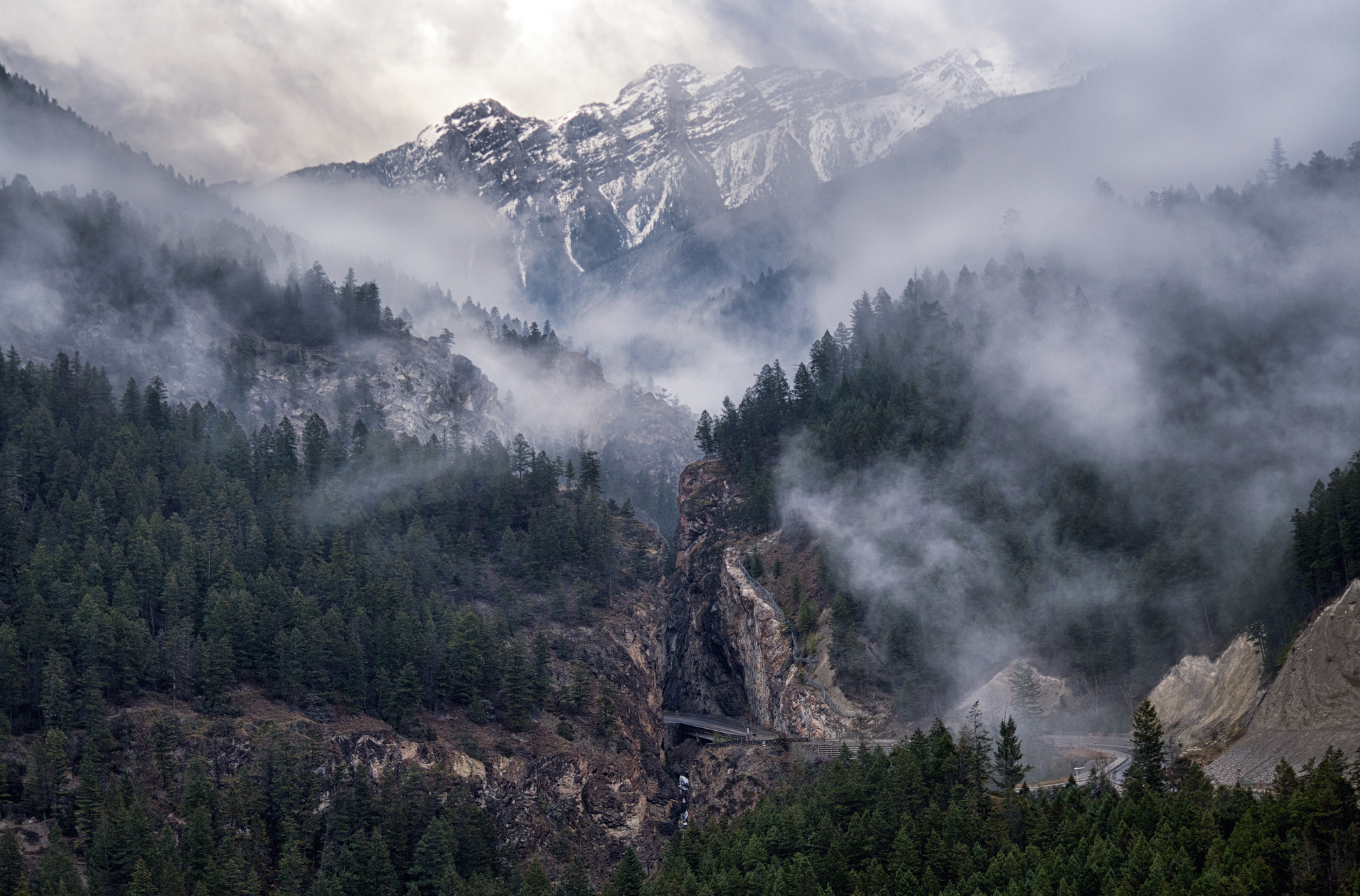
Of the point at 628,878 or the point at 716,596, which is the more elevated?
the point at 716,596

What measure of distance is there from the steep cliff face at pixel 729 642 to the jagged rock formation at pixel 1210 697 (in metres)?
32.1

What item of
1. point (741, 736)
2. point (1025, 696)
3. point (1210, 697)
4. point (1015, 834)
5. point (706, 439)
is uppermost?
point (706, 439)

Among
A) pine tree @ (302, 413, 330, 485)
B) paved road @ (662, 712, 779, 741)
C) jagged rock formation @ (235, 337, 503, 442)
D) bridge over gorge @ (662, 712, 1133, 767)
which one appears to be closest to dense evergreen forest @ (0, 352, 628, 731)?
pine tree @ (302, 413, 330, 485)

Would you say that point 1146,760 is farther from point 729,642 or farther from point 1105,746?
point 729,642

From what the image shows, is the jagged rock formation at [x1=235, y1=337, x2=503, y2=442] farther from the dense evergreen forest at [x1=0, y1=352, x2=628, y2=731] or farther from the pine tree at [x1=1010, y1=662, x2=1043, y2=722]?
the pine tree at [x1=1010, y1=662, x2=1043, y2=722]

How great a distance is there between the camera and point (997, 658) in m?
124

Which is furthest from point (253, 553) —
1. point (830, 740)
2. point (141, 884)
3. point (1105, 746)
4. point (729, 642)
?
point (1105, 746)

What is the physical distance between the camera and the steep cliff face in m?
127

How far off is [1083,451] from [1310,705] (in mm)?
59809

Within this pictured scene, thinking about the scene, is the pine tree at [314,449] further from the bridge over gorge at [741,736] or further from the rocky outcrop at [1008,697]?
the rocky outcrop at [1008,697]

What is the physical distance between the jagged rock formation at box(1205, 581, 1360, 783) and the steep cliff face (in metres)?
42.8

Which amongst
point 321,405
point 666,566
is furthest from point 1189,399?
point 321,405

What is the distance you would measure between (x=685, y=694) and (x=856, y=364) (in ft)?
212

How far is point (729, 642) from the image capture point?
5817 inches
